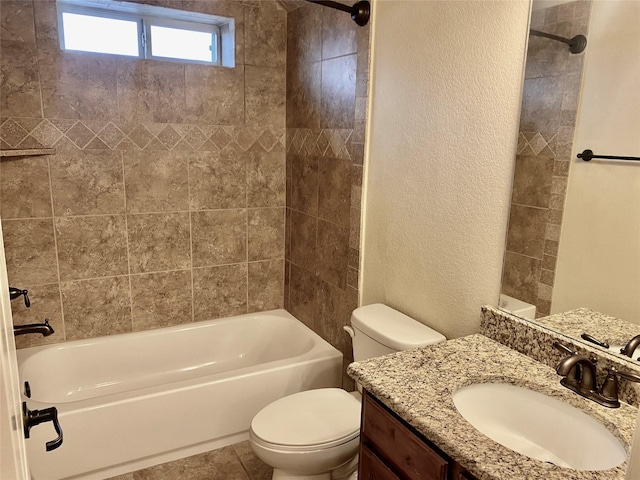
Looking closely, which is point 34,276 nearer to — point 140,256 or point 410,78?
point 140,256

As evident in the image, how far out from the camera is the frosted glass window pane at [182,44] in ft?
9.13

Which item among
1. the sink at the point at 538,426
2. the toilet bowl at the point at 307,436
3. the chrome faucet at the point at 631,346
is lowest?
the toilet bowl at the point at 307,436

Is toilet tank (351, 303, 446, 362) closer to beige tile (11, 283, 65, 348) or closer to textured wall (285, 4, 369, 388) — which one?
textured wall (285, 4, 369, 388)

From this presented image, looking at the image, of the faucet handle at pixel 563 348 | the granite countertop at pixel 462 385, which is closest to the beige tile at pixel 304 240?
the granite countertop at pixel 462 385

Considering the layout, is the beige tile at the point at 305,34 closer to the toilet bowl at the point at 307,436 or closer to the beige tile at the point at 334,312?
the beige tile at the point at 334,312

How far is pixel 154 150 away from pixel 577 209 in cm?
217

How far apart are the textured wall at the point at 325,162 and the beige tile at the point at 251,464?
26.9 inches

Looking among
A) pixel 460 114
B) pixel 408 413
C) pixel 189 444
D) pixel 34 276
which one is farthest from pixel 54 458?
pixel 460 114

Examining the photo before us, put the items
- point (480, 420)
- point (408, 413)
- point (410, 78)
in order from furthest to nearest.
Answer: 1. point (410, 78)
2. point (480, 420)
3. point (408, 413)

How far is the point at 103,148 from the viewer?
258cm

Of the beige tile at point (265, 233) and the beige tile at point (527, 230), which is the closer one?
the beige tile at point (527, 230)

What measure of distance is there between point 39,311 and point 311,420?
65.9 inches

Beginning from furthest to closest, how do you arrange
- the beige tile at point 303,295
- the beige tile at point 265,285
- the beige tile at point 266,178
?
the beige tile at point 265,285, the beige tile at point 266,178, the beige tile at point 303,295

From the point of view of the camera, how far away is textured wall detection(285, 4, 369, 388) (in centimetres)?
234
